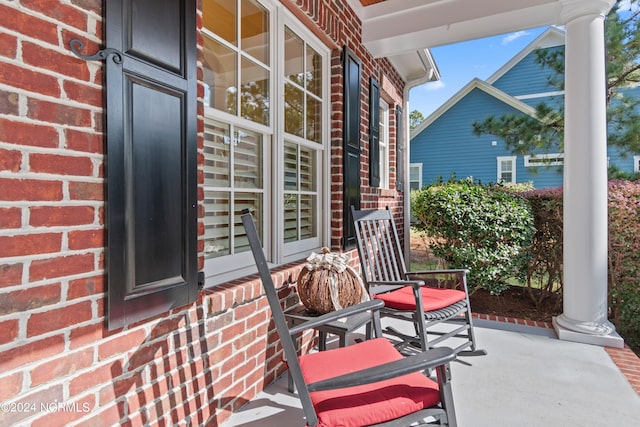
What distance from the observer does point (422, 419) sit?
1.19m

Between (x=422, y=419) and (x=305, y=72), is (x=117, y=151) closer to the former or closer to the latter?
(x=422, y=419)

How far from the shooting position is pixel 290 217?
267 cm

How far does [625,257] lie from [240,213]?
3.72 m

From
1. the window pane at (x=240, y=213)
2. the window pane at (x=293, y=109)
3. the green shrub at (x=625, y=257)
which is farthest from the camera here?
the green shrub at (x=625, y=257)

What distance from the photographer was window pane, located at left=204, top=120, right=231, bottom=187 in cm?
186

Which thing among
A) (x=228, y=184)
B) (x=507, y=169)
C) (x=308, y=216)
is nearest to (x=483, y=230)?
(x=308, y=216)

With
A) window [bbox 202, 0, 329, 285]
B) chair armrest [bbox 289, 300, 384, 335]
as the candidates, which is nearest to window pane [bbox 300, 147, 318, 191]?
window [bbox 202, 0, 329, 285]

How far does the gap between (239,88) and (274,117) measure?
36 cm

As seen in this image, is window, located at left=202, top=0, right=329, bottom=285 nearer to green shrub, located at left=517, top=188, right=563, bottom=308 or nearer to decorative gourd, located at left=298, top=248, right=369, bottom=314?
decorative gourd, located at left=298, top=248, right=369, bottom=314

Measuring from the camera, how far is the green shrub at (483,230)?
368 cm

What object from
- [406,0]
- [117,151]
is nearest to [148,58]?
[117,151]

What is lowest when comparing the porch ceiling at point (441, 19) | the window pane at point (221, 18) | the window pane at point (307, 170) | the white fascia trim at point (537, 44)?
the window pane at point (307, 170)

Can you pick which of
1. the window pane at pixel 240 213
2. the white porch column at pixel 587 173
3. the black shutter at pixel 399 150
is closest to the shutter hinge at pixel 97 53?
the window pane at pixel 240 213

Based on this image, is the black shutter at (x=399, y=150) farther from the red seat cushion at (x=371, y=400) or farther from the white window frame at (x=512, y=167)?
the white window frame at (x=512, y=167)
